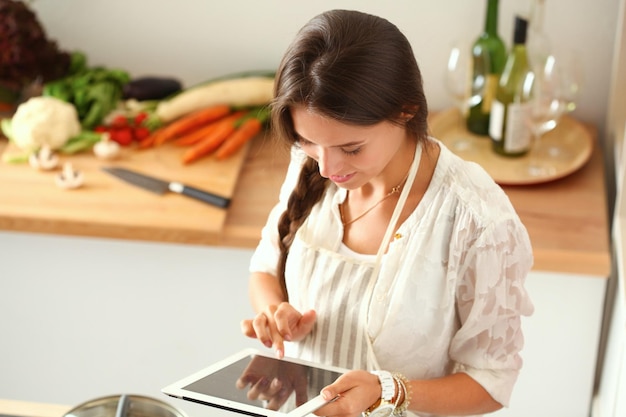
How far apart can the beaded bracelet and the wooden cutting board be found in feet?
2.55

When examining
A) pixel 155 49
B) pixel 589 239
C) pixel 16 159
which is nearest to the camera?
pixel 589 239

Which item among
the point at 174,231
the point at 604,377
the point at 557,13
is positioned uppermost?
the point at 557,13

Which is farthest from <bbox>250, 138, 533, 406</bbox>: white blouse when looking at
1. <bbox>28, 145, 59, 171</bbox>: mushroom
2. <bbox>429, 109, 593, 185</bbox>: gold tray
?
<bbox>28, 145, 59, 171</bbox>: mushroom

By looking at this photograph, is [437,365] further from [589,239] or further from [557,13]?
[557,13]

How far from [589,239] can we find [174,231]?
82 cm

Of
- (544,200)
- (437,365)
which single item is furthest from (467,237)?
(544,200)

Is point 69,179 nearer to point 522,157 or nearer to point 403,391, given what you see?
point 522,157

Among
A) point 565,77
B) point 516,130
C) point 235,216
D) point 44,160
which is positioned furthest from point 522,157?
point 44,160

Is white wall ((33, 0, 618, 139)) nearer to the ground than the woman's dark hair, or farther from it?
nearer to the ground

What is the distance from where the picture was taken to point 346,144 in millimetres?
1104

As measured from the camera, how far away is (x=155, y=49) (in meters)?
2.30

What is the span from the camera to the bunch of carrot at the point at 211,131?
82.8 inches

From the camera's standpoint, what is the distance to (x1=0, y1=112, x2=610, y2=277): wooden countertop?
71.8 inches

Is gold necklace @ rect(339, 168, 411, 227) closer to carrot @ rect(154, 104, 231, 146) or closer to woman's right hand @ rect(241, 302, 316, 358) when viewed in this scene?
woman's right hand @ rect(241, 302, 316, 358)
